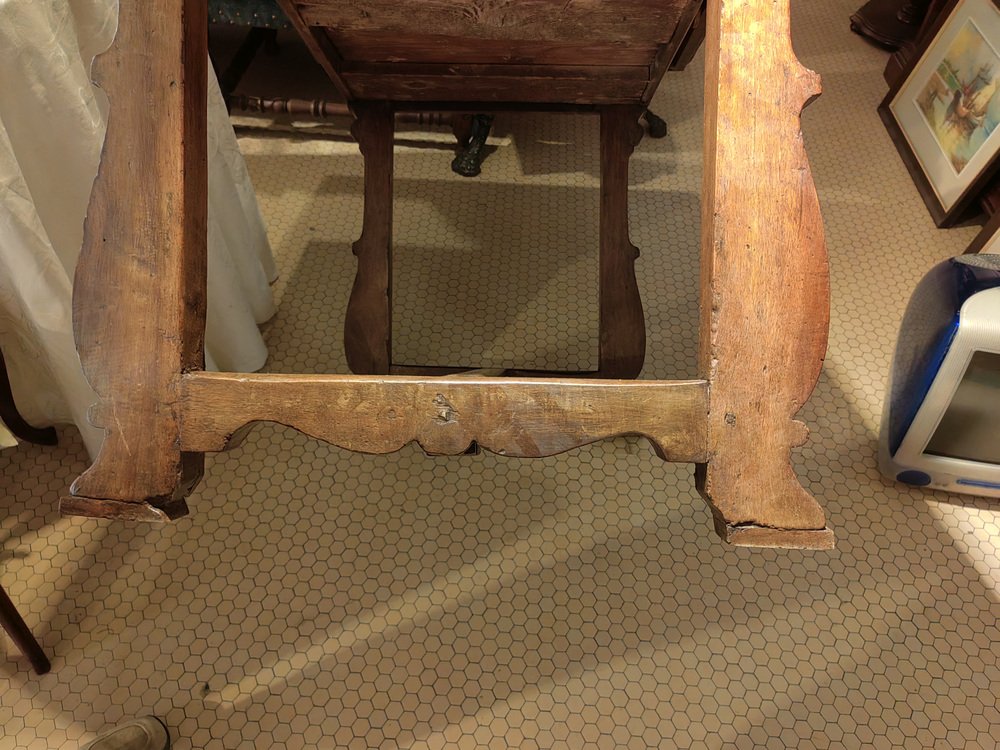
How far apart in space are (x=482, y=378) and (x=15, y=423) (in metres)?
1.08

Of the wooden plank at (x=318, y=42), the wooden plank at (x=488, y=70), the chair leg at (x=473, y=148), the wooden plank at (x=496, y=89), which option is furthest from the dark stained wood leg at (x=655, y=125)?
the wooden plank at (x=318, y=42)

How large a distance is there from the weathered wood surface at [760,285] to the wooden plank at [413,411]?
10 centimetres

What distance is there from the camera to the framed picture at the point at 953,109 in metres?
1.72

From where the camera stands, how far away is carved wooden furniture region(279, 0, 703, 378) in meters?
0.93

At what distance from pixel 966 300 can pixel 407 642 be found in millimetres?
1140

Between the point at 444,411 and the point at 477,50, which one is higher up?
the point at 477,50

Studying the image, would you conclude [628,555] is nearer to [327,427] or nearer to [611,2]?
[327,427]

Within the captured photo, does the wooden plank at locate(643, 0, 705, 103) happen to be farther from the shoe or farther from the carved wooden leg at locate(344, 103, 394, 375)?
the shoe

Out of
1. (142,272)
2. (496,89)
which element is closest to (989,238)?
(496,89)

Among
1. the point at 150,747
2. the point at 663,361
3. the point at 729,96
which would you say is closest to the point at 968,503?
the point at 663,361

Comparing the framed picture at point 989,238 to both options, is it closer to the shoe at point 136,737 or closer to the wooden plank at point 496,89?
the wooden plank at point 496,89

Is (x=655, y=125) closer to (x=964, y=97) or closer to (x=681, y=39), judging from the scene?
(x=964, y=97)

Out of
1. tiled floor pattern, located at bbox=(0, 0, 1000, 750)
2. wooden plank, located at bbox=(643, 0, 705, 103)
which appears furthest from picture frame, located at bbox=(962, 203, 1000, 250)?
wooden plank, located at bbox=(643, 0, 705, 103)

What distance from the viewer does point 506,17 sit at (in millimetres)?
910
